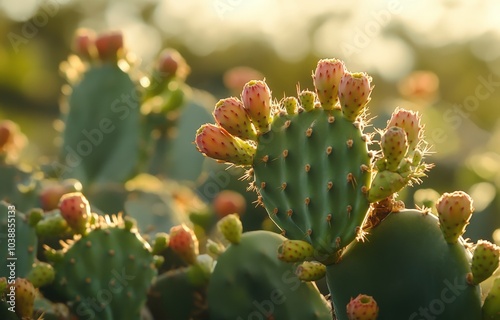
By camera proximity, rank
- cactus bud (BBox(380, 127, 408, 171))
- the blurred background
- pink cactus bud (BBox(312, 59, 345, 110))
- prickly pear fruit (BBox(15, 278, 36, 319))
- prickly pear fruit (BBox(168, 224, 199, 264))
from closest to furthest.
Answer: cactus bud (BBox(380, 127, 408, 171)) < pink cactus bud (BBox(312, 59, 345, 110)) < prickly pear fruit (BBox(15, 278, 36, 319)) < prickly pear fruit (BBox(168, 224, 199, 264)) < the blurred background

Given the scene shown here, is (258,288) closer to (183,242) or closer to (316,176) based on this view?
(183,242)

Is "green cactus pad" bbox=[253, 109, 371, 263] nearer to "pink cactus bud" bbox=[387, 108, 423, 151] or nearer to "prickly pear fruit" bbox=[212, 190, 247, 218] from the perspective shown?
"pink cactus bud" bbox=[387, 108, 423, 151]

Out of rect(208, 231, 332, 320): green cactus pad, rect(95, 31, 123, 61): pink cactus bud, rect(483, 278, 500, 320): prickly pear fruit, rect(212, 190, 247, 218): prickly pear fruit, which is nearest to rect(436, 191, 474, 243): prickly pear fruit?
rect(483, 278, 500, 320): prickly pear fruit

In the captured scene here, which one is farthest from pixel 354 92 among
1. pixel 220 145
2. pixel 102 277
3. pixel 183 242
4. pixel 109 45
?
pixel 109 45

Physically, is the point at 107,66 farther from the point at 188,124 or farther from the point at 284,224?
the point at 284,224

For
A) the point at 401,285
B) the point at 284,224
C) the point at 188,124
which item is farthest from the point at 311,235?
the point at 188,124

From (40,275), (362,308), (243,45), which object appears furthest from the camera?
(243,45)
